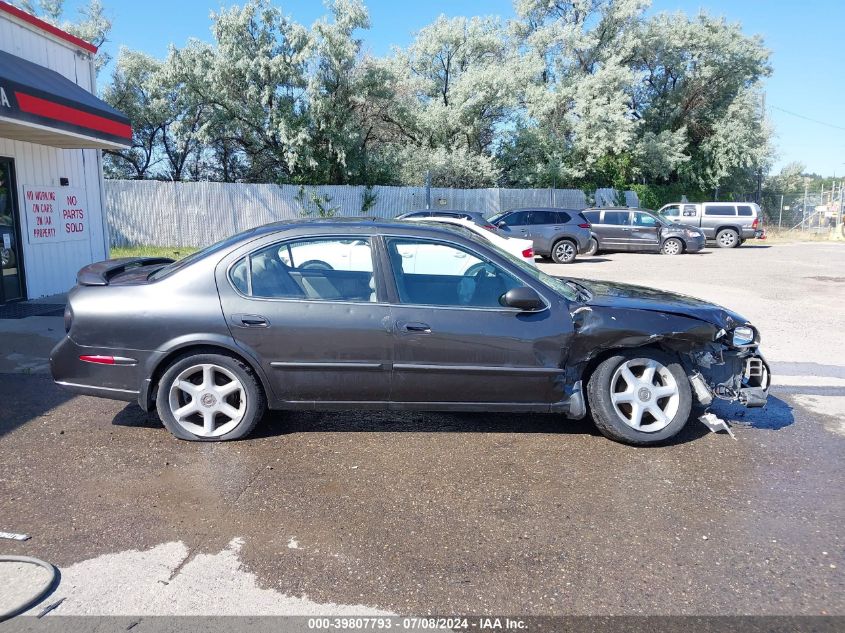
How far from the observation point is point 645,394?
438cm

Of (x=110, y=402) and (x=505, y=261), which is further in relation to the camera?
(x=110, y=402)

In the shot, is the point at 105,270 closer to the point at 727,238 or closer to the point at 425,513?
the point at 425,513

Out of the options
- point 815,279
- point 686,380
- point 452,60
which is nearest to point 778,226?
point 452,60

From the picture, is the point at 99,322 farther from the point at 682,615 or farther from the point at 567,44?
the point at 567,44

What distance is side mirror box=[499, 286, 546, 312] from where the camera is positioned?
426cm

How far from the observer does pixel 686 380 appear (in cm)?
439

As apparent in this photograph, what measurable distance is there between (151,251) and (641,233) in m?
16.0

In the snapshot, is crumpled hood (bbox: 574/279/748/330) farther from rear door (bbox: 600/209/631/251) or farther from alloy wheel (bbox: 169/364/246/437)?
rear door (bbox: 600/209/631/251)

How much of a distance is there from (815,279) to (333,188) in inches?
645

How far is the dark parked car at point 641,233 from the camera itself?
70.1ft

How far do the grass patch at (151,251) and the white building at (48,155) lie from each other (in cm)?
689

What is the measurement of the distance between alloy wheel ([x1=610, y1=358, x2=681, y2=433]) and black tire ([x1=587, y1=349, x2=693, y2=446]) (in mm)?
13

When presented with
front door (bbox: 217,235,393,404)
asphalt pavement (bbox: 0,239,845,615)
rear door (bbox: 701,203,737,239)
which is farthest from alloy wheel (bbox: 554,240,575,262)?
front door (bbox: 217,235,393,404)

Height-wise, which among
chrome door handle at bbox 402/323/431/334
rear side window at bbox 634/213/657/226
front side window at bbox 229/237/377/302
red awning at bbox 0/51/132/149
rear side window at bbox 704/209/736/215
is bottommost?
chrome door handle at bbox 402/323/431/334
